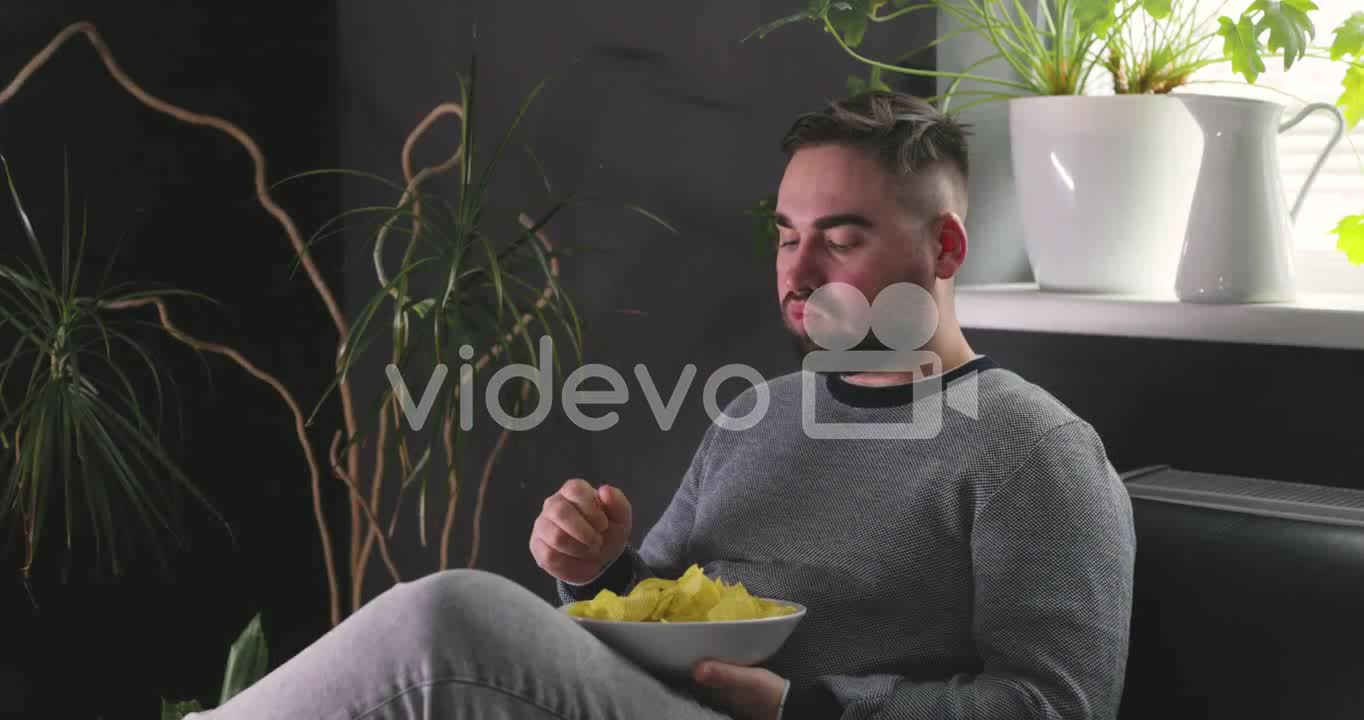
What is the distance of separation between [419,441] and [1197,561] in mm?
1796

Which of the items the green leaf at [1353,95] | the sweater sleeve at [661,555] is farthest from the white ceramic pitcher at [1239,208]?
the sweater sleeve at [661,555]

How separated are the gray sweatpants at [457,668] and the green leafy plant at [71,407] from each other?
95cm

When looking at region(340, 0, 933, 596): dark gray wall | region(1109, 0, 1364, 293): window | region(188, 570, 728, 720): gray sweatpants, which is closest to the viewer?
region(188, 570, 728, 720): gray sweatpants

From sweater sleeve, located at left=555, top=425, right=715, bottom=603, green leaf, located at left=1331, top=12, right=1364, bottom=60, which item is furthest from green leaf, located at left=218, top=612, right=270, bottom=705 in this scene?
green leaf, located at left=1331, top=12, right=1364, bottom=60

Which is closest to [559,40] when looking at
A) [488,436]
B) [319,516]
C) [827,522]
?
[488,436]

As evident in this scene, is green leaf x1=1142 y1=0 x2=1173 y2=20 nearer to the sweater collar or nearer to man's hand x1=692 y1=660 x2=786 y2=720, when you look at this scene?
the sweater collar

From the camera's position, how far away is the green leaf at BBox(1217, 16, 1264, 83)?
1.62 m

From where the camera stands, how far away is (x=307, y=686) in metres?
1.27

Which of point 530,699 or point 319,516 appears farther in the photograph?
point 319,516

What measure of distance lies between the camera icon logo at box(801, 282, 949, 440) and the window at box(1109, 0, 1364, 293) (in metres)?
0.57

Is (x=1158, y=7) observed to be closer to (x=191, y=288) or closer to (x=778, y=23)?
(x=778, y=23)

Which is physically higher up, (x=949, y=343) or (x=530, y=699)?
(x=949, y=343)

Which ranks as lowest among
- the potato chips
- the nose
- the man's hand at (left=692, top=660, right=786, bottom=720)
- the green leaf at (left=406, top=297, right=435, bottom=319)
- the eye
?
the man's hand at (left=692, top=660, right=786, bottom=720)

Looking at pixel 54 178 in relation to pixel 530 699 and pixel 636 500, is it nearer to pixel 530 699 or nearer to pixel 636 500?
pixel 636 500
